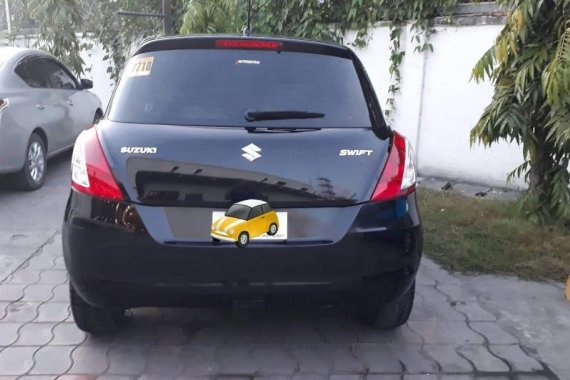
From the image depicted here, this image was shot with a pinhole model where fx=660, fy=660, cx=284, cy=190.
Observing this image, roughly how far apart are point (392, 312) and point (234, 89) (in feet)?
4.83

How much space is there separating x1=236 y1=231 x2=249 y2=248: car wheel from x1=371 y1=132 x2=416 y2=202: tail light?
0.61 m

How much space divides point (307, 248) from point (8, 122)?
15.2 ft

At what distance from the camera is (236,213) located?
9.41 feet

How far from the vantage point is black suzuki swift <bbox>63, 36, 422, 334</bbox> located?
9.59 feet

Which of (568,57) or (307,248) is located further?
(568,57)

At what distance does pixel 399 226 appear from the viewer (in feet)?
10.2

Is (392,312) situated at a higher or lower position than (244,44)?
lower

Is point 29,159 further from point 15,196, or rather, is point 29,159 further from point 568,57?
point 568,57

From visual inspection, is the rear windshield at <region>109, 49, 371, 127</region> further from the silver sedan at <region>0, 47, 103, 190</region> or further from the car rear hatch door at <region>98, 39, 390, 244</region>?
the silver sedan at <region>0, 47, 103, 190</region>

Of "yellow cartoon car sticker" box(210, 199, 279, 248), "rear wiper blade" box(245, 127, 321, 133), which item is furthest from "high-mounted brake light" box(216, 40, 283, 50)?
"yellow cartoon car sticker" box(210, 199, 279, 248)

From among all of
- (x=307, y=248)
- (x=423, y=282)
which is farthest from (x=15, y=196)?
(x=307, y=248)

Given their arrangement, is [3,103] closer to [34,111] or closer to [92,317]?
[34,111]

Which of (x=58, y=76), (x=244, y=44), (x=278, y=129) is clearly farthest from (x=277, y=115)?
(x=58, y=76)

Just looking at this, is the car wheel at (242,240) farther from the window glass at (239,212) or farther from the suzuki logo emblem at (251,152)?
the suzuki logo emblem at (251,152)
